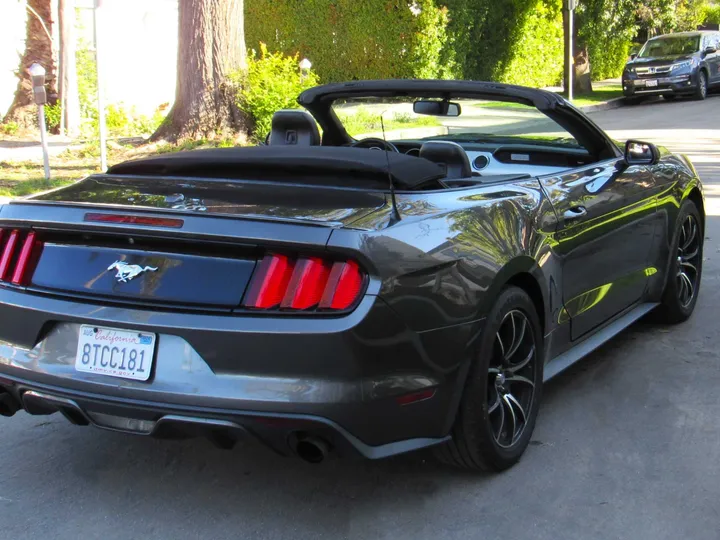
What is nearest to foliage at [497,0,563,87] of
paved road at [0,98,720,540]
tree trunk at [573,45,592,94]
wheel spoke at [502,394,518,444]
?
tree trunk at [573,45,592,94]

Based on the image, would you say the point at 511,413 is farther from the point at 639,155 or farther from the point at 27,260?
the point at 27,260

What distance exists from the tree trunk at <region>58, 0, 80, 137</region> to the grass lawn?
1.95 metres

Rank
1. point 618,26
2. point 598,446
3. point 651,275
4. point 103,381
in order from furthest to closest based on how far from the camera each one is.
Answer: point 618,26 < point 651,275 < point 598,446 < point 103,381

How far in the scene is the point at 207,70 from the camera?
13914mm

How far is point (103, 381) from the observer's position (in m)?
3.20

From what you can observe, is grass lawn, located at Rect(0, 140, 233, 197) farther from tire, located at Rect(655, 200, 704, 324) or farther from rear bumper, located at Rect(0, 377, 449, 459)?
rear bumper, located at Rect(0, 377, 449, 459)

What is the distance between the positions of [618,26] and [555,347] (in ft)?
92.9

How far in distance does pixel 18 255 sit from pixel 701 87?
969 inches

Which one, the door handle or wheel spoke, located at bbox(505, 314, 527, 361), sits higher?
the door handle

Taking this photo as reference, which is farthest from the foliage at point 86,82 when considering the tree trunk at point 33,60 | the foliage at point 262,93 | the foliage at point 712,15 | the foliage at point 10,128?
the foliage at point 712,15

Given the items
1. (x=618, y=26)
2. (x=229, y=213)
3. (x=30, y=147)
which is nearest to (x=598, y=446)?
(x=229, y=213)

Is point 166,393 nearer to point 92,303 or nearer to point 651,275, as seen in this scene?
point 92,303

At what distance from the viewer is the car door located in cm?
420

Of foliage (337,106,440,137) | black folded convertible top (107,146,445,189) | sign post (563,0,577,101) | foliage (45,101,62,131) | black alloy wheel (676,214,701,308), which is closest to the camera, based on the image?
black folded convertible top (107,146,445,189)
